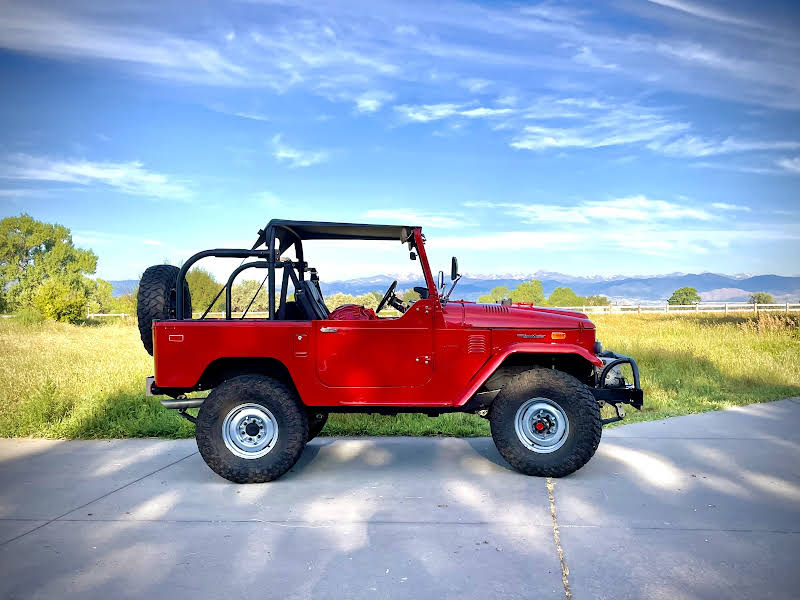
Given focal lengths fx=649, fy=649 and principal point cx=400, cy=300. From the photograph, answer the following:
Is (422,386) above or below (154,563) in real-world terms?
above

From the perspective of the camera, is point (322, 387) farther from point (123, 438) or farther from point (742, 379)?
point (742, 379)

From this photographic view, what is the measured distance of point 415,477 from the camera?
556cm

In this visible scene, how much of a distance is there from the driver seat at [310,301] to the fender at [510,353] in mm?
1491

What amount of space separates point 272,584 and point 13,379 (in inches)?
338

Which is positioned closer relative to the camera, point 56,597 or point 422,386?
point 56,597

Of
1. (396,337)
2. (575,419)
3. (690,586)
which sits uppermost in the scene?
(396,337)

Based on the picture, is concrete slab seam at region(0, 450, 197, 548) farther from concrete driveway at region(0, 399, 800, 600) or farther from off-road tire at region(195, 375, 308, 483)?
off-road tire at region(195, 375, 308, 483)

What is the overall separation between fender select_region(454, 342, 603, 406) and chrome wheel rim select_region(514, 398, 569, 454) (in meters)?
0.41

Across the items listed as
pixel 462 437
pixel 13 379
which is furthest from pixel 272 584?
pixel 13 379

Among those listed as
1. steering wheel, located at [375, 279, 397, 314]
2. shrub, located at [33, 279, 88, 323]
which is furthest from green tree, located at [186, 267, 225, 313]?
shrub, located at [33, 279, 88, 323]

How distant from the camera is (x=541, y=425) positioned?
554 centimetres

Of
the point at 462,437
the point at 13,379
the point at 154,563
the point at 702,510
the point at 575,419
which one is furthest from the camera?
the point at 13,379

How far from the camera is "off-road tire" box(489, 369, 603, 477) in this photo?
5375mm

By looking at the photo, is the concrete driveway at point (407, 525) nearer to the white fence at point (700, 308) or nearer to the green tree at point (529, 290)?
the white fence at point (700, 308)
